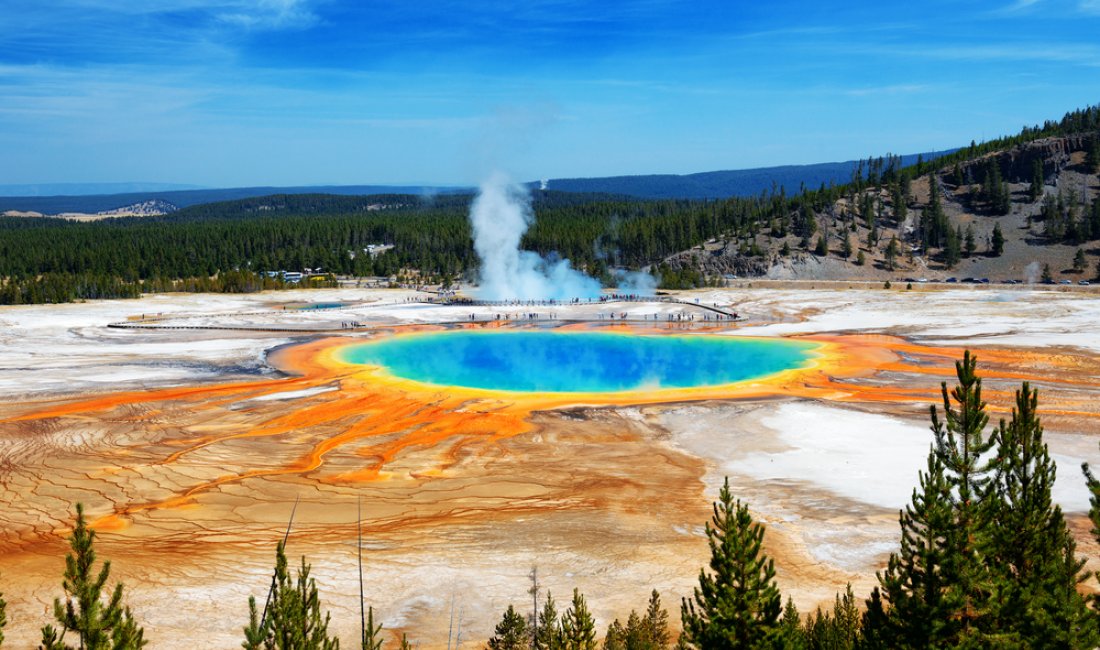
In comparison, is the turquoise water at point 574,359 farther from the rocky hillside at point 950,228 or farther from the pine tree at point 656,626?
the rocky hillside at point 950,228

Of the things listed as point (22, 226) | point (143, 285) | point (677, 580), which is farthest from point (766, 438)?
point (22, 226)

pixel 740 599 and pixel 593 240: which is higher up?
pixel 593 240

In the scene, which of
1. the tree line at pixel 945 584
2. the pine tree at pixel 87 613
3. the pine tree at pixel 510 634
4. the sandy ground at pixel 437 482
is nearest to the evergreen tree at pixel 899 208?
the sandy ground at pixel 437 482

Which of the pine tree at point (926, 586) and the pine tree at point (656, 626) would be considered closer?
the pine tree at point (926, 586)

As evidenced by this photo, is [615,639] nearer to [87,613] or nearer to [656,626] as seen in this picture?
[656,626]

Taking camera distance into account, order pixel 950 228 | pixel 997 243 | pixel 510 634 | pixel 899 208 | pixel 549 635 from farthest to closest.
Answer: pixel 899 208, pixel 950 228, pixel 997 243, pixel 510 634, pixel 549 635

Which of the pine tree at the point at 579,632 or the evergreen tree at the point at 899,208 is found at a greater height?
the evergreen tree at the point at 899,208

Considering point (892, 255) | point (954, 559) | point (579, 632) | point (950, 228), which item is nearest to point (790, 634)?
point (954, 559)
